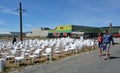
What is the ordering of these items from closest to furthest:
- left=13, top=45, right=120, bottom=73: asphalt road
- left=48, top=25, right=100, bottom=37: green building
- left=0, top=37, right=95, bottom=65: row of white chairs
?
left=13, top=45, right=120, bottom=73: asphalt road
left=0, top=37, right=95, bottom=65: row of white chairs
left=48, top=25, right=100, bottom=37: green building

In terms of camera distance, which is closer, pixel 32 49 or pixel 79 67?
pixel 79 67

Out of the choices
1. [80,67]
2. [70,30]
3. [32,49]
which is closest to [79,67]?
[80,67]

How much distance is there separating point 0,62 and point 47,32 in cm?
9849

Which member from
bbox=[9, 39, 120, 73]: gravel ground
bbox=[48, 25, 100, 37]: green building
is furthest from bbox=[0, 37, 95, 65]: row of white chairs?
bbox=[48, 25, 100, 37]: green building

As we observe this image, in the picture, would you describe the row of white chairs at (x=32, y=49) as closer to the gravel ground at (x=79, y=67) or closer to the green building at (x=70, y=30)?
the gravel ground at (x=79, y=67)

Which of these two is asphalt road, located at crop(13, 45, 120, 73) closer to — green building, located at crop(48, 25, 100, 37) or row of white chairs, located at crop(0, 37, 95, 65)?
row of white chairs, located at crop(0, 37, 95, 65)

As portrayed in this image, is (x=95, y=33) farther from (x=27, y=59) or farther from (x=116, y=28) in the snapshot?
(x=27, y=59)

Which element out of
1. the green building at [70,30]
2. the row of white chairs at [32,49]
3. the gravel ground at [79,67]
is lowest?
the gravel ground at [79,67]

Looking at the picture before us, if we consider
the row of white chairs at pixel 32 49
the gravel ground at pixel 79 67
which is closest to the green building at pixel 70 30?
the row of white chairs at pixel 32 49

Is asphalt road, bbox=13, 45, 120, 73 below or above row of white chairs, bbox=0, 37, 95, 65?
below

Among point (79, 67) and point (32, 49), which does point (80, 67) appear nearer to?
point (79, 67)

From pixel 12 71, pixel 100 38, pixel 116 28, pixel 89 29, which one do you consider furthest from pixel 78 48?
pixel 116 28

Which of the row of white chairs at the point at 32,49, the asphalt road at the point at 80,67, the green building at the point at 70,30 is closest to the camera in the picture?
the asphalt road at the point at 80,67

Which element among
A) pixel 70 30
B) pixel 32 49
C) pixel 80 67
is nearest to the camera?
pixel 80 67
